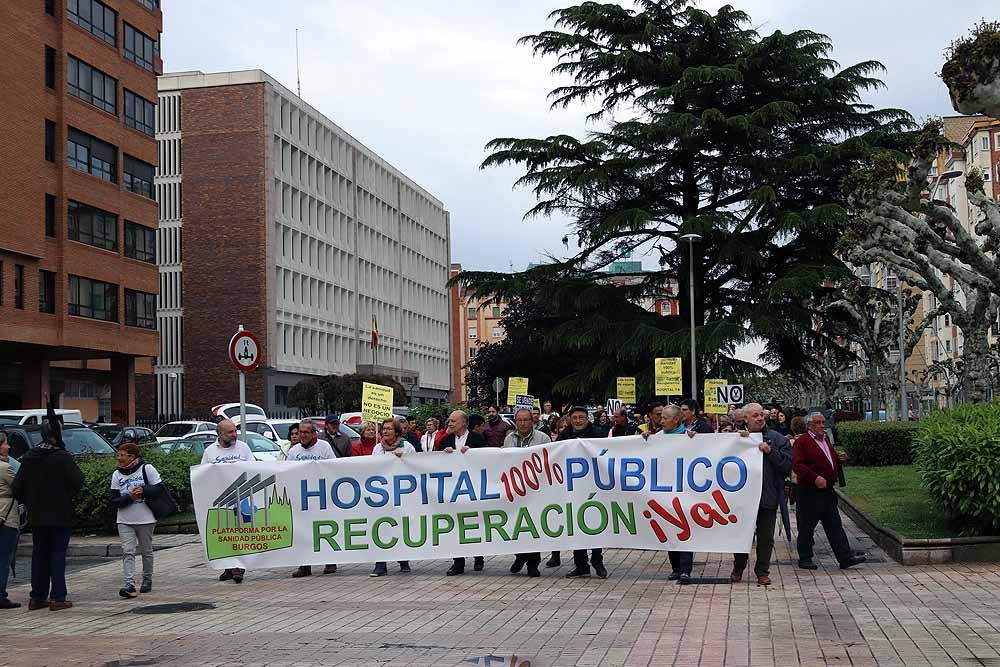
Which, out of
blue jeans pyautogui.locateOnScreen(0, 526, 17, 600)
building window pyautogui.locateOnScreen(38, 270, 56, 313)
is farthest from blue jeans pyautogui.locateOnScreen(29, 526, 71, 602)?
building window pyautogui.locateOnScreen(38, 270, 56, 313)

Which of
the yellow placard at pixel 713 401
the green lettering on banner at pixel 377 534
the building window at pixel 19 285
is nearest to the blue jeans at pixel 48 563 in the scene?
the green lettering on banner at pixel 377 534

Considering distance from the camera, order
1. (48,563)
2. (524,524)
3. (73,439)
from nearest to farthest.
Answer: (48,563)
(524,524)
(73,439)

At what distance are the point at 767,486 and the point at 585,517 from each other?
2.04 metres

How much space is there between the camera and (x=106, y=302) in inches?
2078

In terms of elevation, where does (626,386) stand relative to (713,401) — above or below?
above

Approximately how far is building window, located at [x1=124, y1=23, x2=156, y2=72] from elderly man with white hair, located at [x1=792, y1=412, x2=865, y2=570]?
157 ft

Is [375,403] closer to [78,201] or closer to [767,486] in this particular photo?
[767,486]

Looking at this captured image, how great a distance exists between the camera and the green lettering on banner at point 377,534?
14219 mm

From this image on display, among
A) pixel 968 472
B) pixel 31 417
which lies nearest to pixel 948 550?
pixel 968 472

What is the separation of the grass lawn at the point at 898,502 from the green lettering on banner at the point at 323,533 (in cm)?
663

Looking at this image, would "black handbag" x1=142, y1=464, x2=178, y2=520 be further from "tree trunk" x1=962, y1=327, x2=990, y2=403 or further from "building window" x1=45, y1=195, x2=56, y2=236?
"building window" x1=45, y1=195, x2=56, y2=236

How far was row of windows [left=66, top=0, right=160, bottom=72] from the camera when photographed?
50781 mm

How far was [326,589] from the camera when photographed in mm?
13312

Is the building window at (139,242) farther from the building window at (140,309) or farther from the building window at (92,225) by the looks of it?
the building window at (140,309)
